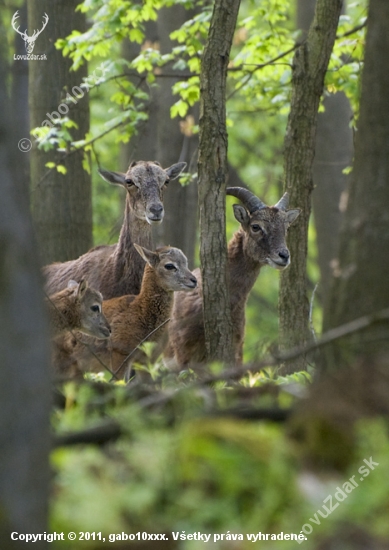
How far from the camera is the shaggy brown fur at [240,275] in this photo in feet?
36.9

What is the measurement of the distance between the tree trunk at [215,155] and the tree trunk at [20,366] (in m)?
5.58

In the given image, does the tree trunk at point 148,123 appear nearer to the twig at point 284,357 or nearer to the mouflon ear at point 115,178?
the mouflon ear at point 115,178

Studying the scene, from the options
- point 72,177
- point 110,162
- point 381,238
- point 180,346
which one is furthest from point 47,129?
point 110,162

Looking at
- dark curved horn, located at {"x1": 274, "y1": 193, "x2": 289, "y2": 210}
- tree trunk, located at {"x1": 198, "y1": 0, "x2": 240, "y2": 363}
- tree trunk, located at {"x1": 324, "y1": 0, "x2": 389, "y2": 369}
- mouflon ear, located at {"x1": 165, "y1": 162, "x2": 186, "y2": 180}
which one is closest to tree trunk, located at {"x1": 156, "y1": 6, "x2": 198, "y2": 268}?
mouflon ear, located at {"x1": 165, "y1": 162, "x2": 186, "y2": 180}

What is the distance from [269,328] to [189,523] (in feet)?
75.4

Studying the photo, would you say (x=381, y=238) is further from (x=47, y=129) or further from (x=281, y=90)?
(x=281, y=90)

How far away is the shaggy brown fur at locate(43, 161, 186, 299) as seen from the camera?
1178 centimetres

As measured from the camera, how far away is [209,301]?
9289 millimetres

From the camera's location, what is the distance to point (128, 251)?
1189 centimetres

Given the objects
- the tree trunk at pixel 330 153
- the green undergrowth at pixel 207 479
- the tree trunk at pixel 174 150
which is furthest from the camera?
the tree trunk at pixel 330 153

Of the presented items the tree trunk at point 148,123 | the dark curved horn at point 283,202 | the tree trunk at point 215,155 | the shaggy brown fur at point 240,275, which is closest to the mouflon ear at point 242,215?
the shaggy brown fur at point 240,275

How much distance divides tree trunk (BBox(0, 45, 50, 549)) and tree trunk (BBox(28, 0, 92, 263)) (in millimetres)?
10350

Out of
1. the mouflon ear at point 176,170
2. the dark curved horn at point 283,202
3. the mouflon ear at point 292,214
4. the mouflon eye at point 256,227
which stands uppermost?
the mouflon ear at point 176,170

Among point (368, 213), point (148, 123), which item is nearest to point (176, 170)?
point (148, 123)
